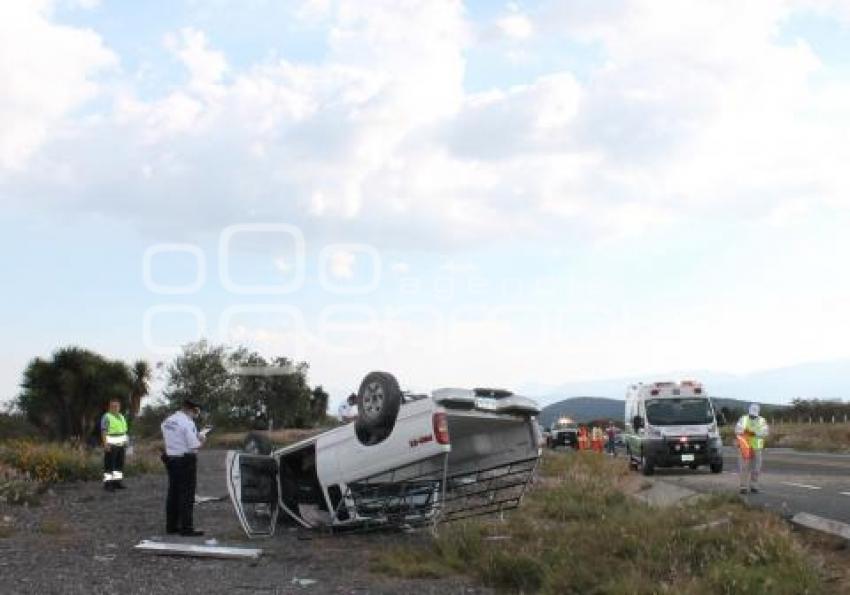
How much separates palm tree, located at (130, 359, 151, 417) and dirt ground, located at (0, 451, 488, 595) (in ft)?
103

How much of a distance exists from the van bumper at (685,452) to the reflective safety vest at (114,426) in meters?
12.8

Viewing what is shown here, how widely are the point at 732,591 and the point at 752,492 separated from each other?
1032 centimetres

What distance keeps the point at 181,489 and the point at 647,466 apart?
Answer: 14879 mm

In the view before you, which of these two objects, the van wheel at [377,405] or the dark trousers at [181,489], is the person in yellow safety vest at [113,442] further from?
the van wheel at [377,405]

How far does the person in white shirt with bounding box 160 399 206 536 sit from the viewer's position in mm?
12156

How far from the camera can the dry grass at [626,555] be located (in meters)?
7.93

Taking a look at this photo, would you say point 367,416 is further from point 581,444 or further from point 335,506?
point 581,444

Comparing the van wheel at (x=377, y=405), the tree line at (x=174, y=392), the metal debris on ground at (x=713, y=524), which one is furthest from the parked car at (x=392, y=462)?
the tree line at (x=174, y=392)

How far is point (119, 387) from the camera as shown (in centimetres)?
4297

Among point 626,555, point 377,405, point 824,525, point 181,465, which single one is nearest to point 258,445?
point 181,465

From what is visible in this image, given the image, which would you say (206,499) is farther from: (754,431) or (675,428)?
(675,428)

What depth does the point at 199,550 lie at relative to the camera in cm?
1042

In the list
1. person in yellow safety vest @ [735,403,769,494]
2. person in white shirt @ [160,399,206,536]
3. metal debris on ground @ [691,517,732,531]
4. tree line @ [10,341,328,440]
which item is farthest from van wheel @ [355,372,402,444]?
tree line @ [10,341,328,440]

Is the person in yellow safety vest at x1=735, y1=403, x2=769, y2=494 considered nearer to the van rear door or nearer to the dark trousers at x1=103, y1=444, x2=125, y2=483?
the van rear door
